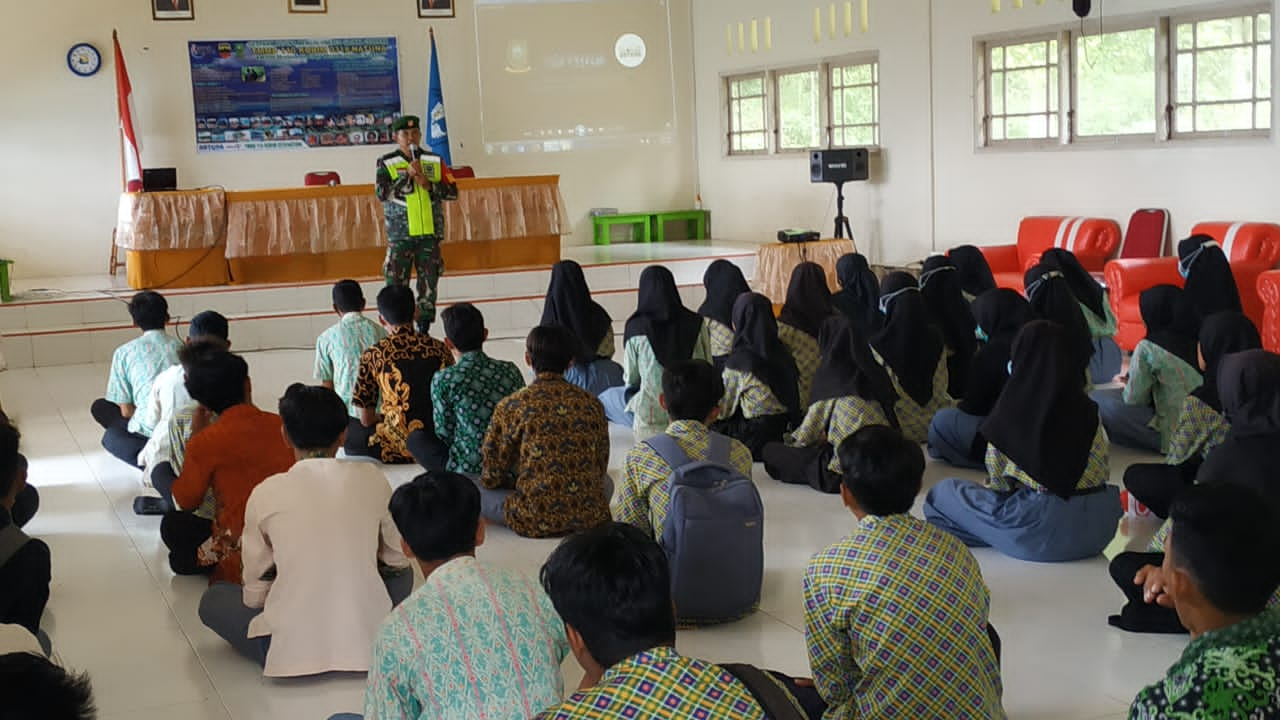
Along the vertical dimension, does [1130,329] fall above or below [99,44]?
below

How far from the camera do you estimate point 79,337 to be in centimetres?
995

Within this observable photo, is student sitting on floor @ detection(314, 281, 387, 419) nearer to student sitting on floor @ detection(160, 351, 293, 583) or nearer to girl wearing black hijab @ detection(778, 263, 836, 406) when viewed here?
girl wearing black hijab @ detection(778, 263, 836, 406)

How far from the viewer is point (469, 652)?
7.30ft

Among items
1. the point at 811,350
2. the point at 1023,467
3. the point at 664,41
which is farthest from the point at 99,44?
the point at 1023,467

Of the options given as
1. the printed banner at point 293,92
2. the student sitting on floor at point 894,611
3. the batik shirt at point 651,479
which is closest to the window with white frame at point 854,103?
the printed banner at point 293,92

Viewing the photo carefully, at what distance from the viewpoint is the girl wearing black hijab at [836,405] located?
16.9 ft

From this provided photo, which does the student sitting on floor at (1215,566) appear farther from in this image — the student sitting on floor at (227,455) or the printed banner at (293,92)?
the printed banner at (293,92)

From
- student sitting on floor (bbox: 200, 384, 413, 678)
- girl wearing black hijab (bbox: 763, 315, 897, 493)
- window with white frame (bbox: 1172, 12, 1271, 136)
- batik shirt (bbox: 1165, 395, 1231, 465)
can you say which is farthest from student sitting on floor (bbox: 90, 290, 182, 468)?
window with white frame (bbox: 1172, 12, 1271, 136)

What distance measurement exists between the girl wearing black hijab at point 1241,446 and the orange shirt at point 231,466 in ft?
8.03

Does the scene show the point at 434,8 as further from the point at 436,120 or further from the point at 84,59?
the point at 84,59

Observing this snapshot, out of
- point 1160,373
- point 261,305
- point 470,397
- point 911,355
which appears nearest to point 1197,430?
point 1160,373

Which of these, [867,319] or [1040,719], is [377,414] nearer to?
[867,319]

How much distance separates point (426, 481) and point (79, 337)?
8.32m

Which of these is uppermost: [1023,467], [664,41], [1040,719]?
[664,41]
